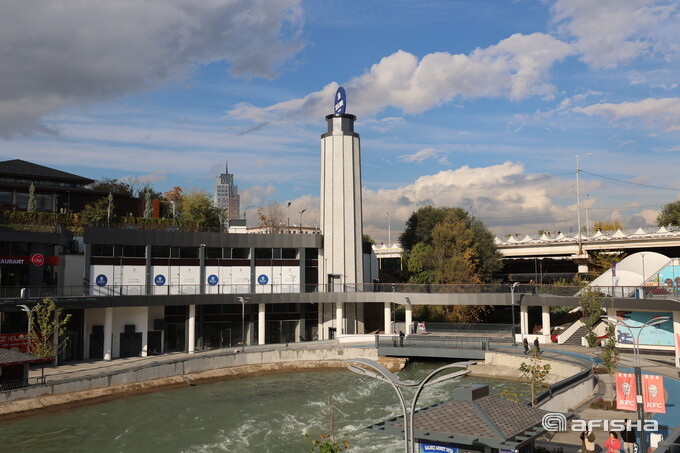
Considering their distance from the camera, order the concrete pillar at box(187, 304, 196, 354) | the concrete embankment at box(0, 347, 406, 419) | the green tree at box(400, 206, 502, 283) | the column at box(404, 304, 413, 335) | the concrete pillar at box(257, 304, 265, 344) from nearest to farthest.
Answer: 1. the concrete embankment at box(0, 347, 406, 419)
2. the concrete pillar at box(187, 304, 196, 354)
3. the concrete pillar at box(257, 304, 265, 344)
4. the column at box(404, 304, 413, 335)
5. the green tree at box(400, 206, 502, 283)

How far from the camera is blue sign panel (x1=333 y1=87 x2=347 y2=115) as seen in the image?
70.7 metres

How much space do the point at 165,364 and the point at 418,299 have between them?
28296 mm

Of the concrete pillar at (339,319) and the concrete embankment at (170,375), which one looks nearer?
the concrete embankment at (170,375)

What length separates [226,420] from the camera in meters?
37.6

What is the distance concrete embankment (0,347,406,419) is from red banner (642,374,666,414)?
2107 cm

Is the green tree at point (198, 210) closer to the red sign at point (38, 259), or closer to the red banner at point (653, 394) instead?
the red sign at point (38, 259)

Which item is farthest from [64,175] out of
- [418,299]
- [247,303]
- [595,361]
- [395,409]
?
[595,361]

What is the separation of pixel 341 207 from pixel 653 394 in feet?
151

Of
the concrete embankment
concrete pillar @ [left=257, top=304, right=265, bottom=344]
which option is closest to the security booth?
the concrete embankment

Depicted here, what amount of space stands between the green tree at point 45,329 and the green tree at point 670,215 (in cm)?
10645

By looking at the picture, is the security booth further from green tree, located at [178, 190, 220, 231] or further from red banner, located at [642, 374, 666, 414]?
green tree, located at [178, 190, 220, 231]

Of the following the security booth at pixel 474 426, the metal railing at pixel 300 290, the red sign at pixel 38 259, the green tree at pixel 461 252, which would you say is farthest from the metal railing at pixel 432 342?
the security booth at pixel 474 426

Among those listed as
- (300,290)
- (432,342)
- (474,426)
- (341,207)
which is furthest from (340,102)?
(474,426)

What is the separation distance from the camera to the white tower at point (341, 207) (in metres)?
67.4
